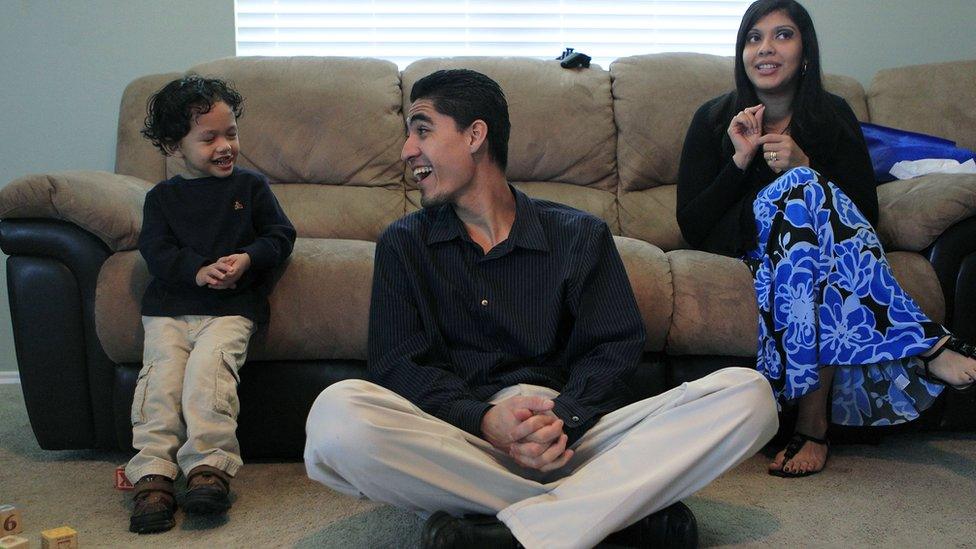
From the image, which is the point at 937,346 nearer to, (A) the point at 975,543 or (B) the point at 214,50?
(A) the point at 975,543

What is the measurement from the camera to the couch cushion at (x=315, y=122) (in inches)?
114

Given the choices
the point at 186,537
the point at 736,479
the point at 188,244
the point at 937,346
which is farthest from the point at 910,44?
the point at 186,537

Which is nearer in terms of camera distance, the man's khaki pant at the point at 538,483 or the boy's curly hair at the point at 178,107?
the man's khaki pant at the point at 538,483

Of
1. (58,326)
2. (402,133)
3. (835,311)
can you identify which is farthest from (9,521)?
(835,311)

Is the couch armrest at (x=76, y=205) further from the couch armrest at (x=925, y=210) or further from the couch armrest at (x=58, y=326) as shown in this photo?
the couch armrest at (x=925, y=210)

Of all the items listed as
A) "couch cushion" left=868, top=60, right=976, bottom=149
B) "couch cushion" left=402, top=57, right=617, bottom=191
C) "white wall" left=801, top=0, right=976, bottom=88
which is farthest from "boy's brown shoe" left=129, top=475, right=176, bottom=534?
"white wall" left=801, top=0, right=976, bottom=88

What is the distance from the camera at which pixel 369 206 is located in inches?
114

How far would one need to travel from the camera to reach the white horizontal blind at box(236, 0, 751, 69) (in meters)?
3.42

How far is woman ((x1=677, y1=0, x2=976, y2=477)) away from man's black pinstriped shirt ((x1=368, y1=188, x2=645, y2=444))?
535 millimetres

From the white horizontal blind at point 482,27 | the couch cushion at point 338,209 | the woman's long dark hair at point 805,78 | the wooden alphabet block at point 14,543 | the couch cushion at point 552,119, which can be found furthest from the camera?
the white horizontal blind at point 482,27

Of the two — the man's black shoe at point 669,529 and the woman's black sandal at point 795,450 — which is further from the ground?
the man's black shoe at point 669,529

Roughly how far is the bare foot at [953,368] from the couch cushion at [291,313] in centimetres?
127

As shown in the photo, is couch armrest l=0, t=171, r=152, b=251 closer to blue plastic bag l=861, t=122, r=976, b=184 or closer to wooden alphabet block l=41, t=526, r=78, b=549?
wooden alphabet block l=41, t=526, r=78, b=549

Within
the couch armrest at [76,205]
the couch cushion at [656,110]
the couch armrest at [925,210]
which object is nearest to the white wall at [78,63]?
the couch armrest at [76,205]
